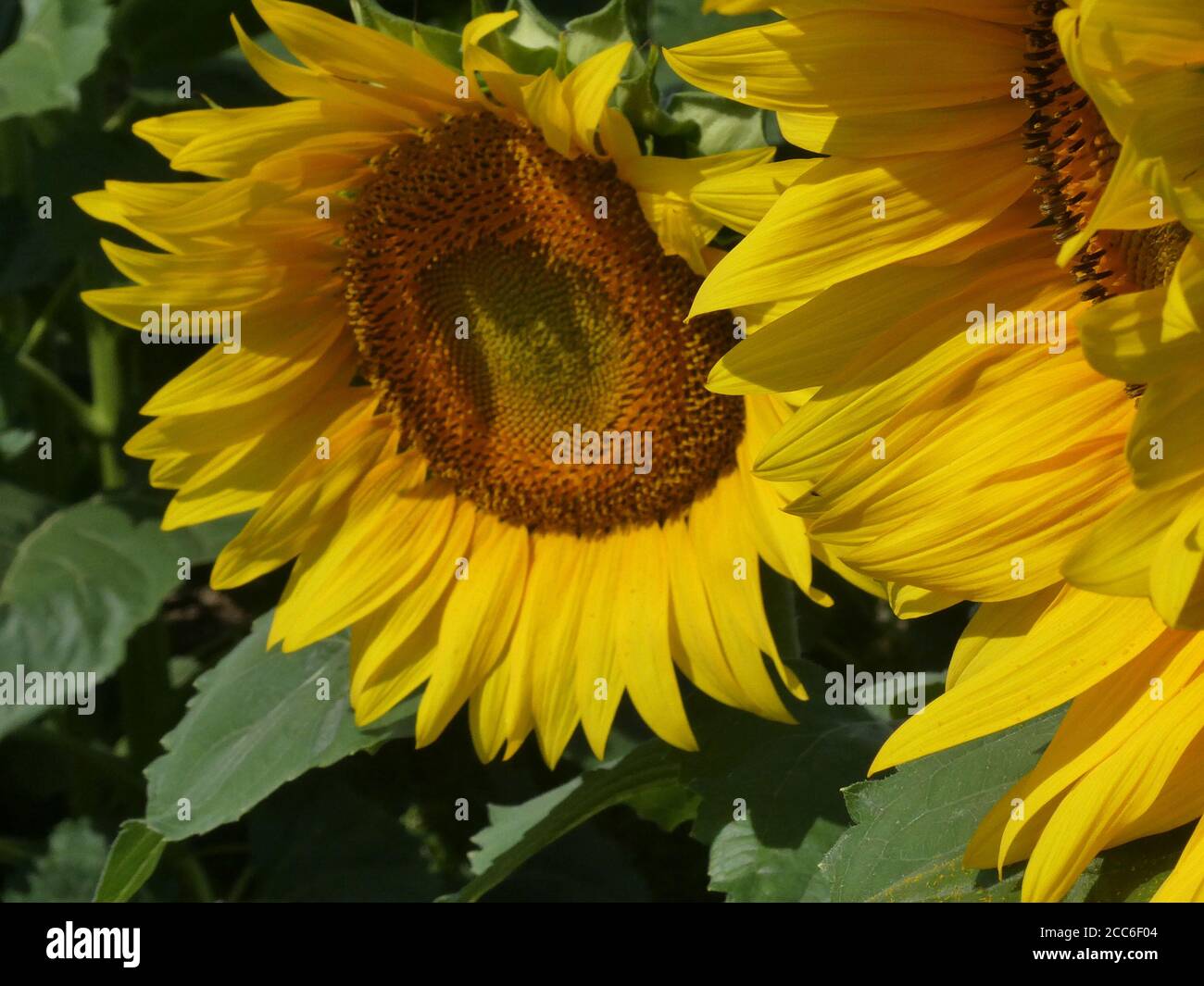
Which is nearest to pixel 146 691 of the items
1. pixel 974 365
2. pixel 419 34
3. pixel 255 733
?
pixel 255 733

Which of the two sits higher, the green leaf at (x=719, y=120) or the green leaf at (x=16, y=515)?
the green leaf at (x=719, y=120)

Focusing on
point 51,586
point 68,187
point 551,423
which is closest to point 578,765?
point 551,423

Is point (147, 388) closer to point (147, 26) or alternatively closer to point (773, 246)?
point (147, 26)

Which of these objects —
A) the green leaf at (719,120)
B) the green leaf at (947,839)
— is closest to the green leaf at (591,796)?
the green leaf at (947,839)

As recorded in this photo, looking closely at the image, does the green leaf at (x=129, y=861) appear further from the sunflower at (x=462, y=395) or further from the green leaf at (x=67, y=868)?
the green leaf at (x=67, y=868)

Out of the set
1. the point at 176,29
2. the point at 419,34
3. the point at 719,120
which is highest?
the point at 176,29

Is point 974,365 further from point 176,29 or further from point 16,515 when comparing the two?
point 16,515

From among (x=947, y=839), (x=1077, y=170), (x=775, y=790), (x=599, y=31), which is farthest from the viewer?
(x=775, y=790)
